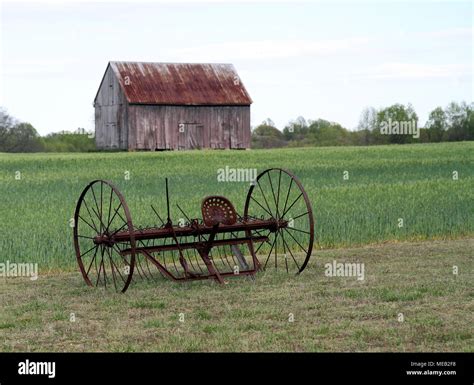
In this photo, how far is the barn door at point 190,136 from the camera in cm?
5878

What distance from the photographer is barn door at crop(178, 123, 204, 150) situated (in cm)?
5878

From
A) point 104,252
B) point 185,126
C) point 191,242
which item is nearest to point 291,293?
point 191,242

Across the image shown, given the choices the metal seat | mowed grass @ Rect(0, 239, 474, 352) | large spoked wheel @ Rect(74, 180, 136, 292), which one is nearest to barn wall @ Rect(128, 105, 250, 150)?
large spoked wheel @ Rect(74, 180, 136, 292)

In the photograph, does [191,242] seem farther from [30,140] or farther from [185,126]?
[30,140]

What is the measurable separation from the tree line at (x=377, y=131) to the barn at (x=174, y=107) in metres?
14.4

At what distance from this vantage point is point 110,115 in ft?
202

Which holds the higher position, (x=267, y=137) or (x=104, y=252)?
(x=267, y=137)

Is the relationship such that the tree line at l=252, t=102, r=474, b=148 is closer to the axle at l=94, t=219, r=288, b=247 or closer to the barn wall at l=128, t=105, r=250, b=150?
the barn wall at l=128, t=105, r=250, b=150

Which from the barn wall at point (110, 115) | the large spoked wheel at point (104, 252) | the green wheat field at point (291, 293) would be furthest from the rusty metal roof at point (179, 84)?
the large spoked wheel at point (104, 252)

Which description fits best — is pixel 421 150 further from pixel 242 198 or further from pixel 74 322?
pixel 74 322

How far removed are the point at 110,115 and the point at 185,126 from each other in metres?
6.04

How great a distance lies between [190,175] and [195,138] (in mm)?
26492

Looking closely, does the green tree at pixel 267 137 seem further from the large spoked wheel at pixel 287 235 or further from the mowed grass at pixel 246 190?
the large spoked wheel at pixel 287 235

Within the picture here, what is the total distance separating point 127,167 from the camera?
125ft
